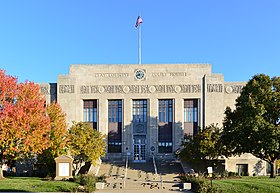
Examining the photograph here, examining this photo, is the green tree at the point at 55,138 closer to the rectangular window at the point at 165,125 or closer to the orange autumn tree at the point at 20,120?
the orange autumn tree at the point at 20,120

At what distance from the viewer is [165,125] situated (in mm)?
50469

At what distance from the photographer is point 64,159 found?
3192 cm

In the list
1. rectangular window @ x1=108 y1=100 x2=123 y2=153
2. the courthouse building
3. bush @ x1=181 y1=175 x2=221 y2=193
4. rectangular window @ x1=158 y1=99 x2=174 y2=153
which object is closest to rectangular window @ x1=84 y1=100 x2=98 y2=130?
the courthouse building

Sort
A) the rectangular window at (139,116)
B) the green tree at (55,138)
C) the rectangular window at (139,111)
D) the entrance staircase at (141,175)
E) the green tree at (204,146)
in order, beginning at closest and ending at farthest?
the entrance staircase at (141,175) → the green tree at (55,138) → the green tree at (204,146) → the rectangular window at (139,116) → the rectangular window at (139,111)

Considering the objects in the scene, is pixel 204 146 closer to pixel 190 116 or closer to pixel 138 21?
pixel 190 116

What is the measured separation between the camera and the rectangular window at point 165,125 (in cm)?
5012

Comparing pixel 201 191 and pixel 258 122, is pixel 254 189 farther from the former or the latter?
pixel 258 122

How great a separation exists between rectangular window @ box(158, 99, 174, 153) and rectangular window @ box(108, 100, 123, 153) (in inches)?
207

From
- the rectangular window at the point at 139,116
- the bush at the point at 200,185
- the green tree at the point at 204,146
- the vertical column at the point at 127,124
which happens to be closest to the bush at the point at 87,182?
the bush at the point at 200,185

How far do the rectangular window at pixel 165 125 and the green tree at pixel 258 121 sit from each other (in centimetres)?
1443

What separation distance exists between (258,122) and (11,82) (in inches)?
849

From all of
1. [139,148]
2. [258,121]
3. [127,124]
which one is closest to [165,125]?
[139,148]

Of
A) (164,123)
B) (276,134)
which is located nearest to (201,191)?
(276,134)

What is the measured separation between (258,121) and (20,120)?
65.8ft
